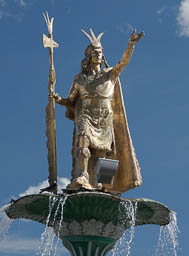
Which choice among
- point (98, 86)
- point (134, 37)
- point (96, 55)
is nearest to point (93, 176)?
point (98, 86)

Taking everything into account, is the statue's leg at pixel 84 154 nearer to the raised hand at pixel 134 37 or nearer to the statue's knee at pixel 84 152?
the statue's knee at pixel 84 152

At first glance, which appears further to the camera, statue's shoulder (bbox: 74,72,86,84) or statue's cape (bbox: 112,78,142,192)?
statue's shoulder (bbox: 74,72,86,84)

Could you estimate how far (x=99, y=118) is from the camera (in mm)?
15914

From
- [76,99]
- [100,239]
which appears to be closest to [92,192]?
[100,239]

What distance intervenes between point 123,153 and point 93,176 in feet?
3.61

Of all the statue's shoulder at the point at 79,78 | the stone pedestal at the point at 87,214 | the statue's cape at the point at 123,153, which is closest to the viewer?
the stone pedestal at the point at 87,214

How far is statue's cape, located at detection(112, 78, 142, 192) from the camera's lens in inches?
628

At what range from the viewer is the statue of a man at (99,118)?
1570 cm

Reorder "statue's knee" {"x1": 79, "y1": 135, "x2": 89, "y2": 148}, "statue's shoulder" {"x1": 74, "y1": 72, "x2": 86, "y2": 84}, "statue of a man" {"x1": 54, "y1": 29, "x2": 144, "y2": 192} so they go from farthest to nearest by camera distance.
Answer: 1. "statue's shoulder" {"x1": 74, "y1": 72, "x2": 86, "y2": 84}
2. "statue of a man" {"x1": 54, "y1": 29, "x2": 144, "y2": 192}
3. "statue's knee" {"x1": 79, "y1": 135, "x2": 89, "y2": 148}

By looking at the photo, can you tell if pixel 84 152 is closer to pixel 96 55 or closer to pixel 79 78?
pixel 79 78

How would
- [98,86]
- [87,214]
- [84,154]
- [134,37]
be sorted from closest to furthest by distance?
[87,214], [84,154], [134,37], [98,86]

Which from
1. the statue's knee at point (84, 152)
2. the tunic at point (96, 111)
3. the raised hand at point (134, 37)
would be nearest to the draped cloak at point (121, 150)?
the tunic at point (96, 111)

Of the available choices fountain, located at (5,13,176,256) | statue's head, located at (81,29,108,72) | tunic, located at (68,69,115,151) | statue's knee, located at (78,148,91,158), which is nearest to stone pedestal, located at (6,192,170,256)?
fountain, located at (5,13,176,256)

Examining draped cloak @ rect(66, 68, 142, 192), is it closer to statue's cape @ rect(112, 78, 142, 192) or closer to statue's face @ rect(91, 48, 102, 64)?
statue's cape @ rect(112, 78, 142, 192)
